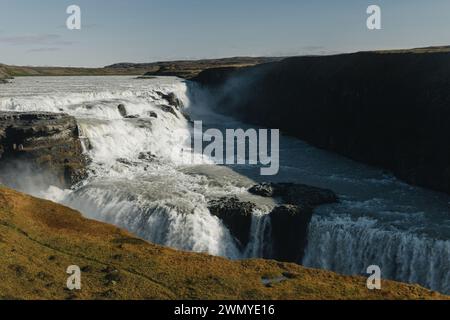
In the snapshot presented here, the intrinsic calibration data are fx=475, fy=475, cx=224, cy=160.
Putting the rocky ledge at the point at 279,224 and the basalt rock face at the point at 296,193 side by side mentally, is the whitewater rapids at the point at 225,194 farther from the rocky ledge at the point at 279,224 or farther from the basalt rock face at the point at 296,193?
the basalt rock face at the point at 296,193

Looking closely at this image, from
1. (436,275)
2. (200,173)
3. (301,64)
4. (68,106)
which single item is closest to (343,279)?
(436,275)

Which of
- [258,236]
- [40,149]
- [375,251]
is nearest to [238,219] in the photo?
[258,236]

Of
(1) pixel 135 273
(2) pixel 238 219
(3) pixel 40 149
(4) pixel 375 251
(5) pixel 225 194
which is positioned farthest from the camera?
(3) pixel 40 149

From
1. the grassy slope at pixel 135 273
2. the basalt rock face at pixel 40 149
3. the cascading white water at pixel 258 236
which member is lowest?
the cascading white water at pixel 258 236

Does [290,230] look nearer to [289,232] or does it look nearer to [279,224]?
[289,232]

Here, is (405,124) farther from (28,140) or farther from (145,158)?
(28,140)

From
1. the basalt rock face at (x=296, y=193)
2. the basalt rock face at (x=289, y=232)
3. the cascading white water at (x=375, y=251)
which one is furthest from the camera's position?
the basalt rock face at (x=296, y=193)

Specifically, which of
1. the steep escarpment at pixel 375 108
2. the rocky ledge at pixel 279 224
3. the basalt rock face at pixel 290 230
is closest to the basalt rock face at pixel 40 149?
the rocky ledge at pixel 279 224
